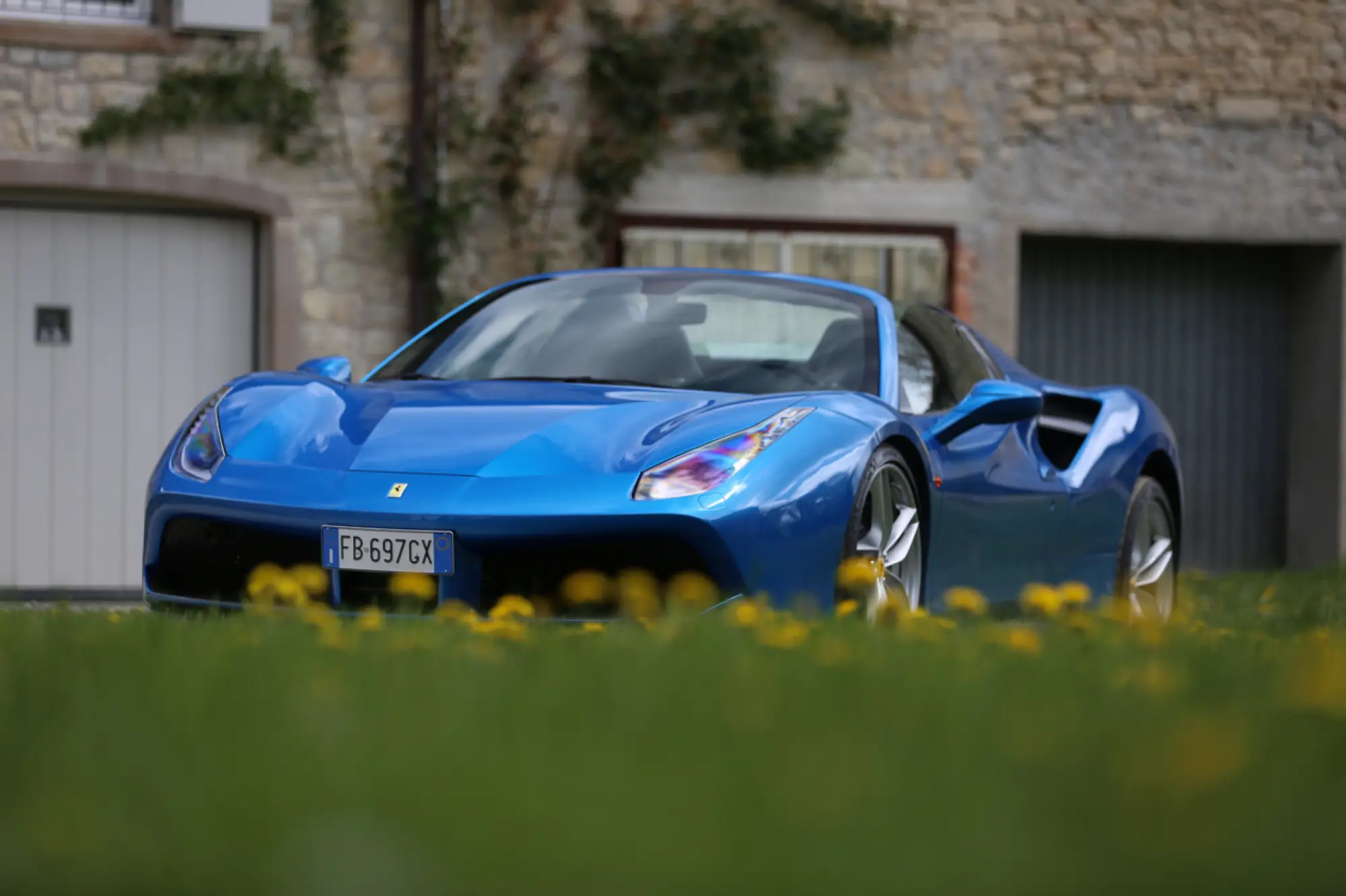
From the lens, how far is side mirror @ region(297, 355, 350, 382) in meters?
5.96

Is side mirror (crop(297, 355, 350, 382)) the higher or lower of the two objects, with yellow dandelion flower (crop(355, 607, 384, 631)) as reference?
higher

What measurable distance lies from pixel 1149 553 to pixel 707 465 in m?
3.20

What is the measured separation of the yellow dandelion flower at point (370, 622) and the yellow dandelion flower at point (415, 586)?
97 millimetres

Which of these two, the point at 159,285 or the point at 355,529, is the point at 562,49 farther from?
the point at 355,529

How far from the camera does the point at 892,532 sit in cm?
539

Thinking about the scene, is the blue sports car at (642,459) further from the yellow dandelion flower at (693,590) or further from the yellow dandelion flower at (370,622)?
the yellow dandelion flower at (370,622)

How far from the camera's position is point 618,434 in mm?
4938

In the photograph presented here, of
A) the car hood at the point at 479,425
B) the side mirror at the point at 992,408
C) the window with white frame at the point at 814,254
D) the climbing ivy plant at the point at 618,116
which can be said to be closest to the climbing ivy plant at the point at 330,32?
the climbing ivy plant at the point at 618,116

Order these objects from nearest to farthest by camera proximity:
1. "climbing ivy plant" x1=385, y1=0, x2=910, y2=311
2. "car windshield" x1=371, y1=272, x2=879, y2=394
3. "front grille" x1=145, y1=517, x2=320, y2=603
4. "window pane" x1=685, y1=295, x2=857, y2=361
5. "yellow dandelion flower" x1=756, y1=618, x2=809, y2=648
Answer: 1. "yellow dandelion flower" x1=756, y1=618, x2=809, y2=648
2. "front grille" x1=145, y1=517, x2=320, y2=603
3. "car windshield" x1=371, y1=272, x2=879, y2=394
4. "window pane" x1=685, y1=295, x2=857, y2=361
5. "climbing ivy plant" x1=385, y1=0, x2=910, y2=311

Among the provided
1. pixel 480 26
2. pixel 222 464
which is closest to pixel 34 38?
pixel 480 26

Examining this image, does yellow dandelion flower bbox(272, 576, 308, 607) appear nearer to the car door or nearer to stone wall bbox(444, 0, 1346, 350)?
the car door

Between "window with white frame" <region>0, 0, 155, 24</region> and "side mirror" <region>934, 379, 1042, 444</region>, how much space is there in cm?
773

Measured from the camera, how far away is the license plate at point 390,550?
15.4 feet

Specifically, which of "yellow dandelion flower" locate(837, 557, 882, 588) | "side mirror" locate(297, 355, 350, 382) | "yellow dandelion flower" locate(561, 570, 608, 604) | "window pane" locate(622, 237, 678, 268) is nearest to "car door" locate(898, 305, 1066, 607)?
"yellow dandelion flower" locate(837, 557, 882, 588)
